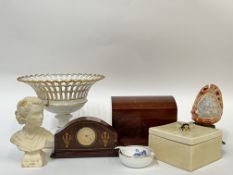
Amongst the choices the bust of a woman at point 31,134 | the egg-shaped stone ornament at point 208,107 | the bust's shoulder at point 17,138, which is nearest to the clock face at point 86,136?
the bust of a woman at point 31,134

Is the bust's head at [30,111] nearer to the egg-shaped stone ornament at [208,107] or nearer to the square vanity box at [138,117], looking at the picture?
the square vanity box at [138,117]

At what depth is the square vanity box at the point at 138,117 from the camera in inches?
58.8

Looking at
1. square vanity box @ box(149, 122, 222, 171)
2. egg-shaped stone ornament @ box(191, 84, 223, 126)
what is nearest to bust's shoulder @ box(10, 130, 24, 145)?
square vanity box @ box(149, 122, 222, 171)

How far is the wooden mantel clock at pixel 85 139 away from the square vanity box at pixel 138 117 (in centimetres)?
11

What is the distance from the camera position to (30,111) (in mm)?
1265

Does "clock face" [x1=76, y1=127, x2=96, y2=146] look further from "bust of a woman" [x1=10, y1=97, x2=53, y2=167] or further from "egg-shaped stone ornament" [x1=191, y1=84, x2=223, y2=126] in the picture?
"egg-shaped stone ornament" [x1=191, y1=84, x2=223, y2=126]

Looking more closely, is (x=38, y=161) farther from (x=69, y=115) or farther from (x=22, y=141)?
(x=69, y=115)

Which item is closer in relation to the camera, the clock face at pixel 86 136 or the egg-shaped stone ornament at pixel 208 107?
the clock face at pixel 86 136

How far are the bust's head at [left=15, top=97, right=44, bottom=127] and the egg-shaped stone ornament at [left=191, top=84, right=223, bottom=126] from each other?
2.26ft

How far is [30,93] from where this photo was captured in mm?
2264

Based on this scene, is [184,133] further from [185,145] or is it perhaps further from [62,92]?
[62,92]

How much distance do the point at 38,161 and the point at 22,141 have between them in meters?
0.10

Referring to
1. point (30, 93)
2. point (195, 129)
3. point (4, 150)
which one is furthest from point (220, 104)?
point (30, 93)

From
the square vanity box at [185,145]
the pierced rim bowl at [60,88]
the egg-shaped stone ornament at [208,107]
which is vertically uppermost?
the pierced rim bowl at [60,88]
